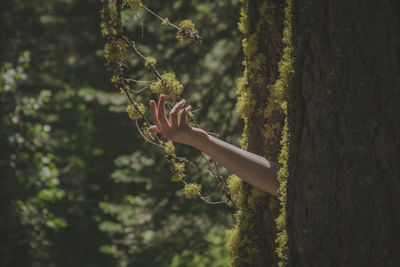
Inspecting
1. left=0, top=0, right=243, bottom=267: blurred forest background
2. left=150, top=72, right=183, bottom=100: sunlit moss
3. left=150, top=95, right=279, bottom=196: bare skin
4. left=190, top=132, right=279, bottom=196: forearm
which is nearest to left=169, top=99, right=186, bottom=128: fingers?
left=150, top=95, right=279, bottom=196: bare skin

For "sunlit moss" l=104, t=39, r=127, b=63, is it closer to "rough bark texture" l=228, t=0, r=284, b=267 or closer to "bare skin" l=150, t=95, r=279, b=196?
"bare skin" l=150, t=95, r=279, b=196

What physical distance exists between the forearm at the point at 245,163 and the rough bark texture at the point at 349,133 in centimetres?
47

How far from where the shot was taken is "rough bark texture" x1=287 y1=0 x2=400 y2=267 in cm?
138

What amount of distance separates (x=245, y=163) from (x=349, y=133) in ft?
2.31

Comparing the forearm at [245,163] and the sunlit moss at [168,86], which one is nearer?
the forearm at [245,163]

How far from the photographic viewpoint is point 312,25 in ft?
5.00

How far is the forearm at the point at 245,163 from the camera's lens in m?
2.04

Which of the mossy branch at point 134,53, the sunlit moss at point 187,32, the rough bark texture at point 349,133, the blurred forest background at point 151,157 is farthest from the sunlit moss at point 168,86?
the blurred forest background at point 151,157

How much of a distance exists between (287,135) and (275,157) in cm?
59

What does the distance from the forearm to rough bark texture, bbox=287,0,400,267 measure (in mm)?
469

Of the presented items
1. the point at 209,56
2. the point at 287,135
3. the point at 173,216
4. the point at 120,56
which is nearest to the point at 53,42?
the point at 209,56

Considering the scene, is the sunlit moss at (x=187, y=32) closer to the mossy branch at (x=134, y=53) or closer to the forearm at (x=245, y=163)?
the mossy branch at (x=134, y=53)

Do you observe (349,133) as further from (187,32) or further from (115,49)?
(115,49)

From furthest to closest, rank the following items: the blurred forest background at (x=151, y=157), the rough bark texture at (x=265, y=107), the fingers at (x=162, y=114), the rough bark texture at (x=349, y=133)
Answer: the blurred forest background at (x=151, y=157) < the rough bark texture at (x=265, y=107) < the fingers at (x=162, y=114) < the rough bark texture at (x=349, y=133)
